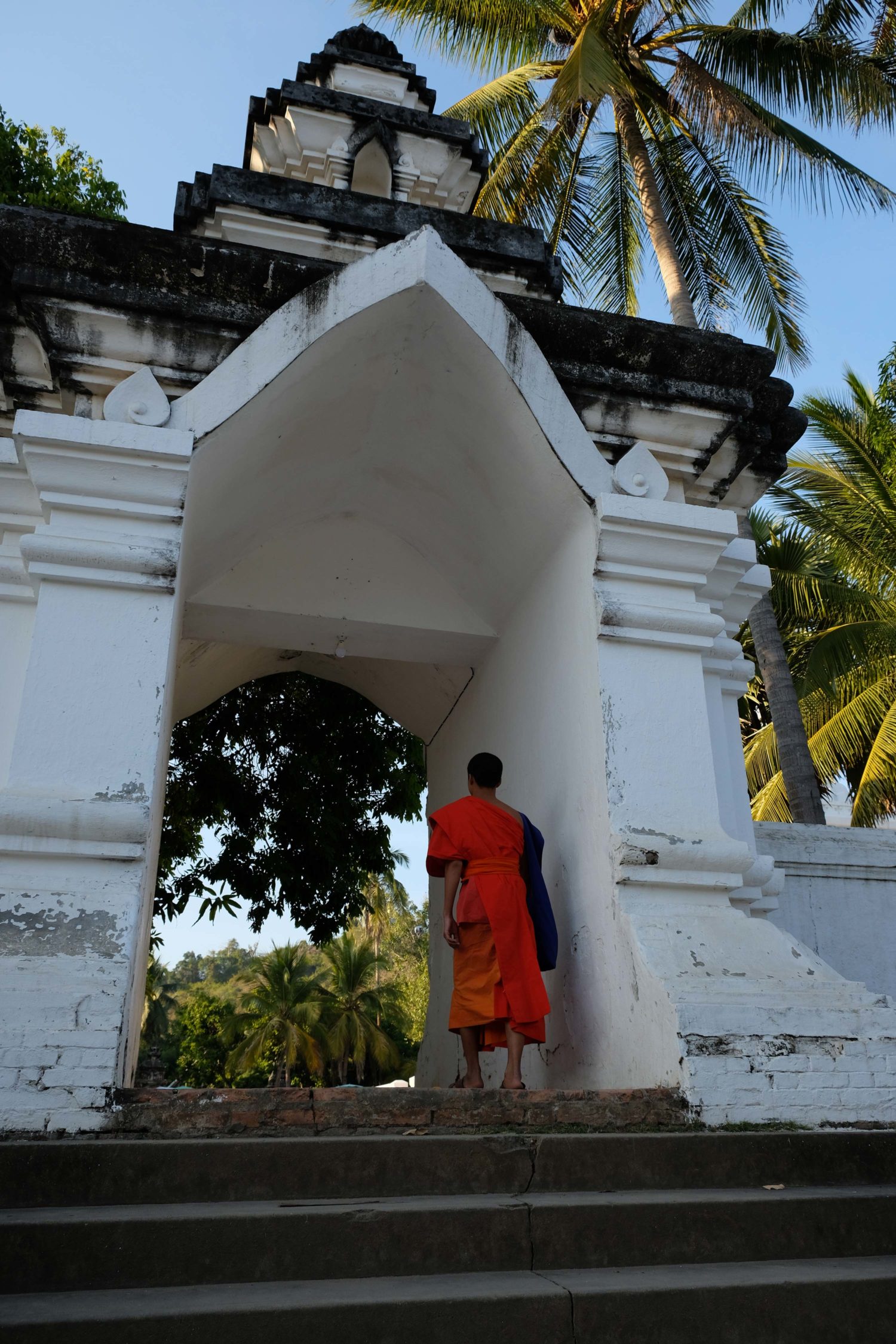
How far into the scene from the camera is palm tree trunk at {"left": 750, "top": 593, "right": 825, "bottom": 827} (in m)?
10.9

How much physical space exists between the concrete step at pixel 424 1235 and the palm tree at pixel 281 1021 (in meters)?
25.9

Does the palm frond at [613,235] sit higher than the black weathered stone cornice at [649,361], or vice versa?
the palm frond at [613,235]

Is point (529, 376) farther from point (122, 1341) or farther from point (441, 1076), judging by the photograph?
point (441, 1076)

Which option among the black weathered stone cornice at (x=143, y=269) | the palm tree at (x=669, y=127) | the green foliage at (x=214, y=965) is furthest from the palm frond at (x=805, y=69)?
the green foliage at (x=214, y=965)

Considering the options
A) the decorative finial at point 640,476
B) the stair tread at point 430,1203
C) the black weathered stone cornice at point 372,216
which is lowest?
the stair tread at point 430,1203

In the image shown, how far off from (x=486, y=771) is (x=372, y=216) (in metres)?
3.20

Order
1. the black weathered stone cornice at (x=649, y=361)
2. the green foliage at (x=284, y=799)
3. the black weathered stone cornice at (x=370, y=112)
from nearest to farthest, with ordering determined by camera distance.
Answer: the black weathered stone cornice at (x=649, y=361) → the black weathered stone cornice at (x=370, y=112) → the green foliage at (x=284, y=799)

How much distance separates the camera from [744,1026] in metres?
3.42

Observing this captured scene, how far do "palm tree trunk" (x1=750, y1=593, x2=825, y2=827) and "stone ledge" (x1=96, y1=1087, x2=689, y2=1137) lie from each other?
7687mm

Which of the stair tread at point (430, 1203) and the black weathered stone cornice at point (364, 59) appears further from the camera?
the black weathered stone cornice at point (364, 59)

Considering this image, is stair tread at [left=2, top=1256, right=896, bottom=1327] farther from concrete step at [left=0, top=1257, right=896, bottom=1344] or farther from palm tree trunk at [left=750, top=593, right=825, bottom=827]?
palm tree trunk at [left=750, top=593, right=825, bottom=827]

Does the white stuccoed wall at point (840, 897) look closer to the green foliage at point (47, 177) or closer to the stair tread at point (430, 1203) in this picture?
the stair tread at point (430, 1203)

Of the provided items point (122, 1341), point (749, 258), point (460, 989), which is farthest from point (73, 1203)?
point (749, 258)

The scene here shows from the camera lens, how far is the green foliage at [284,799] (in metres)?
8.62
